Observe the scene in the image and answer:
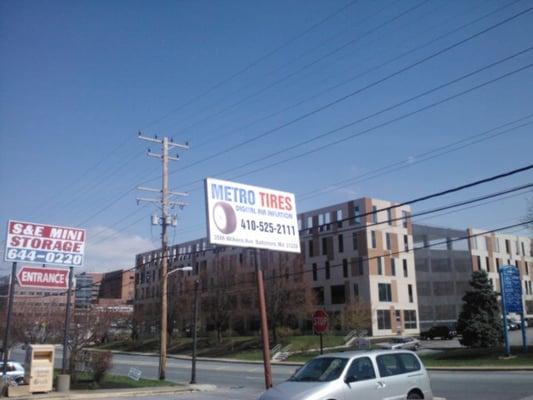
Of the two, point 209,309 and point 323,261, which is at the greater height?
point 323,261

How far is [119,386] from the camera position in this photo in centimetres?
2642

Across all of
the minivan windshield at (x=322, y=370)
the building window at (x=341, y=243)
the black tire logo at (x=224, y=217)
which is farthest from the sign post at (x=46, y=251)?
the building window at (x=341, y=243)

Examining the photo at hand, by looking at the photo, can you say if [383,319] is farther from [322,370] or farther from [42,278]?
[322,370]

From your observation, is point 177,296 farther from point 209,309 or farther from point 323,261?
point 323,261

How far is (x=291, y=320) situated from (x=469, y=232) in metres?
39.9

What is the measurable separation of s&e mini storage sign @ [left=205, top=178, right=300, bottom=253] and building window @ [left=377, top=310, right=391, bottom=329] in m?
54.7

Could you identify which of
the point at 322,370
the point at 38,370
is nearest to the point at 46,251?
the point at 38,370

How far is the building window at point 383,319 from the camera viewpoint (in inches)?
2849

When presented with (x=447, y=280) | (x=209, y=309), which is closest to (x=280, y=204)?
(x=209, y=309)

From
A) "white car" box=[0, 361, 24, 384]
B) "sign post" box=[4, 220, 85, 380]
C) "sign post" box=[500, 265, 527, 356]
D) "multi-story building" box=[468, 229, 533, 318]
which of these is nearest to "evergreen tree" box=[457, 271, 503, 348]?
"sign post" box=[500, 265, 527, 356]

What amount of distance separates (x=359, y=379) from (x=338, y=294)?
63.9 meters

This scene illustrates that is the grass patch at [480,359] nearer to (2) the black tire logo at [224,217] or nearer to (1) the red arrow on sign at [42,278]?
(2) the black tire logo at [224,217]

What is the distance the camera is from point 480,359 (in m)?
33.8

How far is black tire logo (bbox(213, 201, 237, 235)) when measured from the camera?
18297 millimetres
